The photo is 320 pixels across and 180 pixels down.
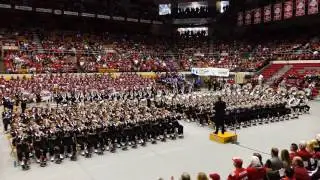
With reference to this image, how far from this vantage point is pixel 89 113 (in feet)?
49.5

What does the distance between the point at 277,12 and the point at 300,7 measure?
3621 millimetres

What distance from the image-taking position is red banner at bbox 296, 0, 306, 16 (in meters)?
35.6

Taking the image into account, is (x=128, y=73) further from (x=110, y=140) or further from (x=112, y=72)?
(x=110, y=140)

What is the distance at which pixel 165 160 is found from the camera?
11352 mm

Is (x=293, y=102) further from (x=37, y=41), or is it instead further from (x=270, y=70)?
(x=37, y=41)

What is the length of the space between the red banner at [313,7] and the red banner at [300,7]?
0.70m

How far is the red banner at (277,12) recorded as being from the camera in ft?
128

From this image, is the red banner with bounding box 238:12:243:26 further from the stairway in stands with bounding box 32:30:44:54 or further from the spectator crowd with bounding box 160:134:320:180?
the spectator crowd with bounding box 160:134:320:180

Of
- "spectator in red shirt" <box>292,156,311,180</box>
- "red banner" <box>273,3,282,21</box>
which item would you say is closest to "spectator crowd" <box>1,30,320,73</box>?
"red banner" <box>273,3,282,21</box>

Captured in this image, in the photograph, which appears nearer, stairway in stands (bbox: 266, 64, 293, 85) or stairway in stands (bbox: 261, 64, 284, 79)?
stairway in stands (bbox: 266, 64, 293, 85)

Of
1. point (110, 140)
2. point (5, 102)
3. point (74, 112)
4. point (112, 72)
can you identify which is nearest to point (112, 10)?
point (112, 72)

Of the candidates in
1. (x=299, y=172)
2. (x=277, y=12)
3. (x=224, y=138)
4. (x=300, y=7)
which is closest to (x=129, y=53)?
(x=277, y=12)

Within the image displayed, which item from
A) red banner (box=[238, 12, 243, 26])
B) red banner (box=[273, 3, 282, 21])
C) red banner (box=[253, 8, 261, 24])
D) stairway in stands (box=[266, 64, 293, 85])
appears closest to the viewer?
stairway in stands (box=[266, 64, 293, 85])

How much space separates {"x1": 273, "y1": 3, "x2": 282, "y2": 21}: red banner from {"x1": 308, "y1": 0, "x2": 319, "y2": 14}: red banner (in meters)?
4.48
